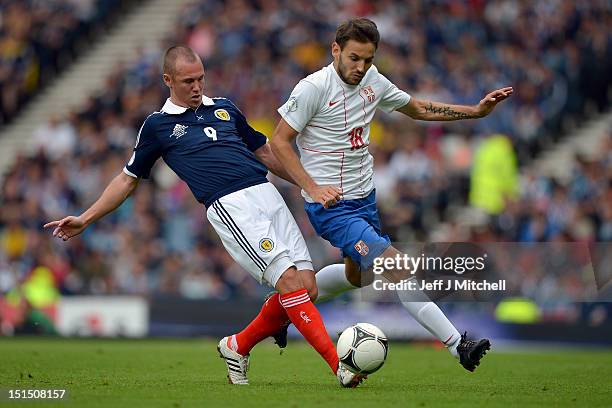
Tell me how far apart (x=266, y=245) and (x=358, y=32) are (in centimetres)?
168

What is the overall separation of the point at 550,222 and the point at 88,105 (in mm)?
9900

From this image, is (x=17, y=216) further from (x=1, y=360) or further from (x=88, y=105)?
(x=1, y=360)

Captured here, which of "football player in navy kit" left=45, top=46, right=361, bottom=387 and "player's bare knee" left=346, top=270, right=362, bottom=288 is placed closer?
"football player in navy kit" left=45, top=46, right=361, bottom=387

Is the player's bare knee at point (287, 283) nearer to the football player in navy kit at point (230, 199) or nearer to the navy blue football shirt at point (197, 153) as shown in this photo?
the football player in navy kit at point (230, 199)

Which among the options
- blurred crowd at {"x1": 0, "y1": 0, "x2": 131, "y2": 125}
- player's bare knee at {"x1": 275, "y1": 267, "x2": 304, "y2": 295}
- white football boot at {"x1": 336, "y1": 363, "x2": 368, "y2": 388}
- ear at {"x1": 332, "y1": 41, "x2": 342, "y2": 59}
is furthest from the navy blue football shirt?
blurred crowd at {"x1": 0, "y1": 0, "x2": 131, "y2": 125}

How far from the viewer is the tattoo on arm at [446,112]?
32.4 ft

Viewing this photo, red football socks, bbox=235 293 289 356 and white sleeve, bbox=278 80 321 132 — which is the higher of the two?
white sleeve, bbox=278 80 321 132

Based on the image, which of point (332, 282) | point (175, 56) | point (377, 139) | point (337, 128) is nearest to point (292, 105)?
point (337, 128)

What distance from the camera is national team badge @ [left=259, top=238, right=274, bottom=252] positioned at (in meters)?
9.01

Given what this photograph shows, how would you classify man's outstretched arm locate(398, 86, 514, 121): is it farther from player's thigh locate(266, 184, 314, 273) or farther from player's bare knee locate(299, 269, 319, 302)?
player's bare knee locate(299, 269, 319, 302)

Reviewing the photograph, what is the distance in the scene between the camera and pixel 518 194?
18188 mm

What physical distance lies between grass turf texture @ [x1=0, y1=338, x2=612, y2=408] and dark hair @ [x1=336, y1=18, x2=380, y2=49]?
99.6 inches

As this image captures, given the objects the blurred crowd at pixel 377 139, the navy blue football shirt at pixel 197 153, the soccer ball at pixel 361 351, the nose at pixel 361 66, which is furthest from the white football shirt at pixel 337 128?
the blurred crowd at pixel 377 139

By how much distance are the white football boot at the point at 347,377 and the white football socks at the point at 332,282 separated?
3.57 feet
